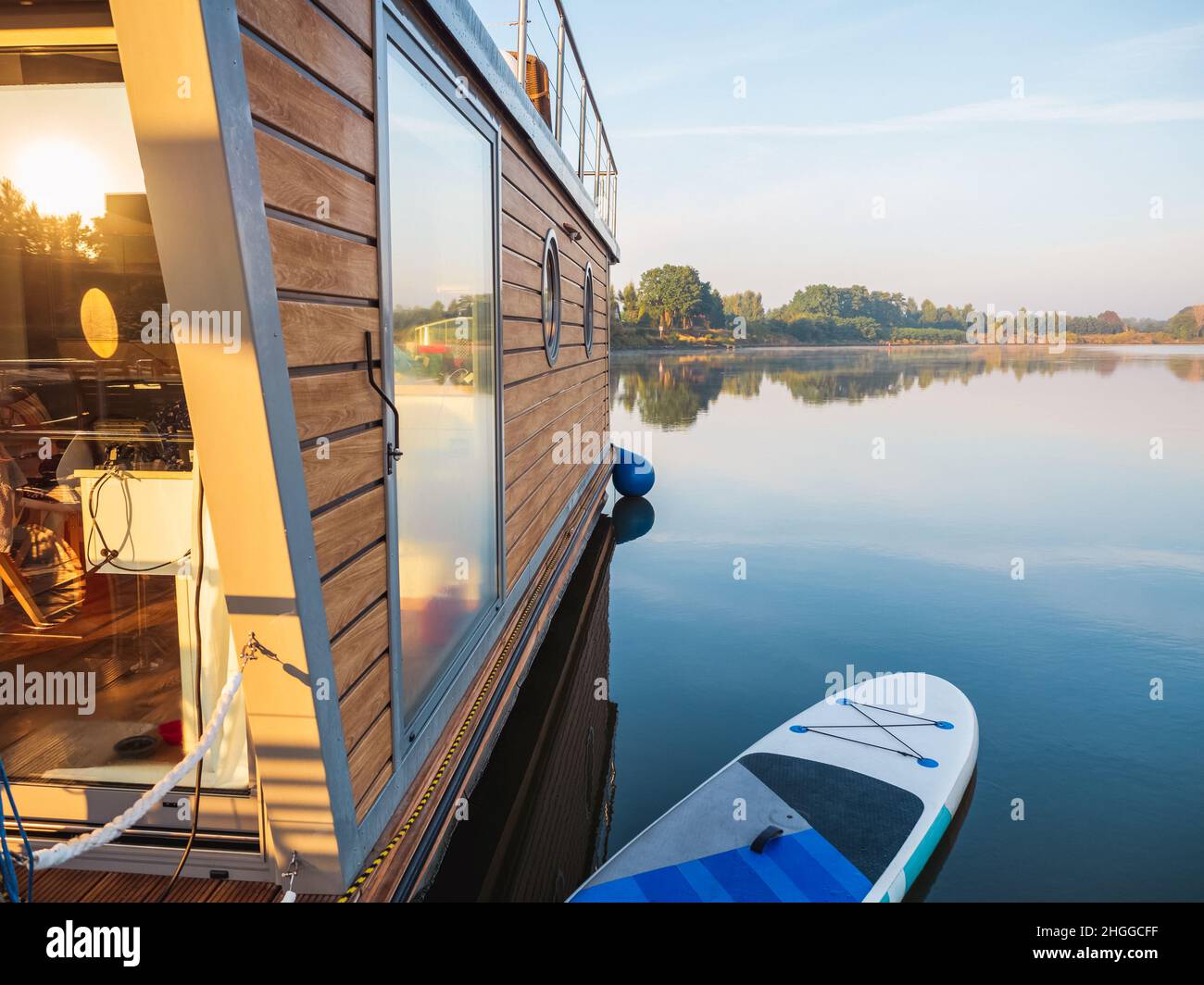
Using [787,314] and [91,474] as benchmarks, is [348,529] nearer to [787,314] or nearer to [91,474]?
[91,474]

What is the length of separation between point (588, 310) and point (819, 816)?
23.0 feet

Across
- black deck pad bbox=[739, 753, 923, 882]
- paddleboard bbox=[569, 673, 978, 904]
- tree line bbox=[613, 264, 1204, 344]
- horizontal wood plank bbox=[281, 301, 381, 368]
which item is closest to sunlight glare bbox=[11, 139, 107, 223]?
horizontal wood plank bbox=[281, 301, 381, 368]

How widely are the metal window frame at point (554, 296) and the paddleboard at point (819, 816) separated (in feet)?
10.7

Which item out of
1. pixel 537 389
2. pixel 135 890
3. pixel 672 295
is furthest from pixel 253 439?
pixel 672 295

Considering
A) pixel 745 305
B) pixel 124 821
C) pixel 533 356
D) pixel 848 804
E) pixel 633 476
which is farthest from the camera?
pixel 745 305

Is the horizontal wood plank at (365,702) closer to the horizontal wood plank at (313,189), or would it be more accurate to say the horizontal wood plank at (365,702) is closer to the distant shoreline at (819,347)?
the horizontal wood plank at (313,189)

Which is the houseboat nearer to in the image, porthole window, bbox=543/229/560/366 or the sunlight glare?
the sunlight glare

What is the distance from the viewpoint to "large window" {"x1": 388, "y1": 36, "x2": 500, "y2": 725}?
9.35 feet

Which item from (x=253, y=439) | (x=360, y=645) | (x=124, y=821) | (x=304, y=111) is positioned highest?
(x=304, y=111)

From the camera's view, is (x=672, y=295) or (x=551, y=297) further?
(x=672, y=295)

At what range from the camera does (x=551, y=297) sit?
669 cm
